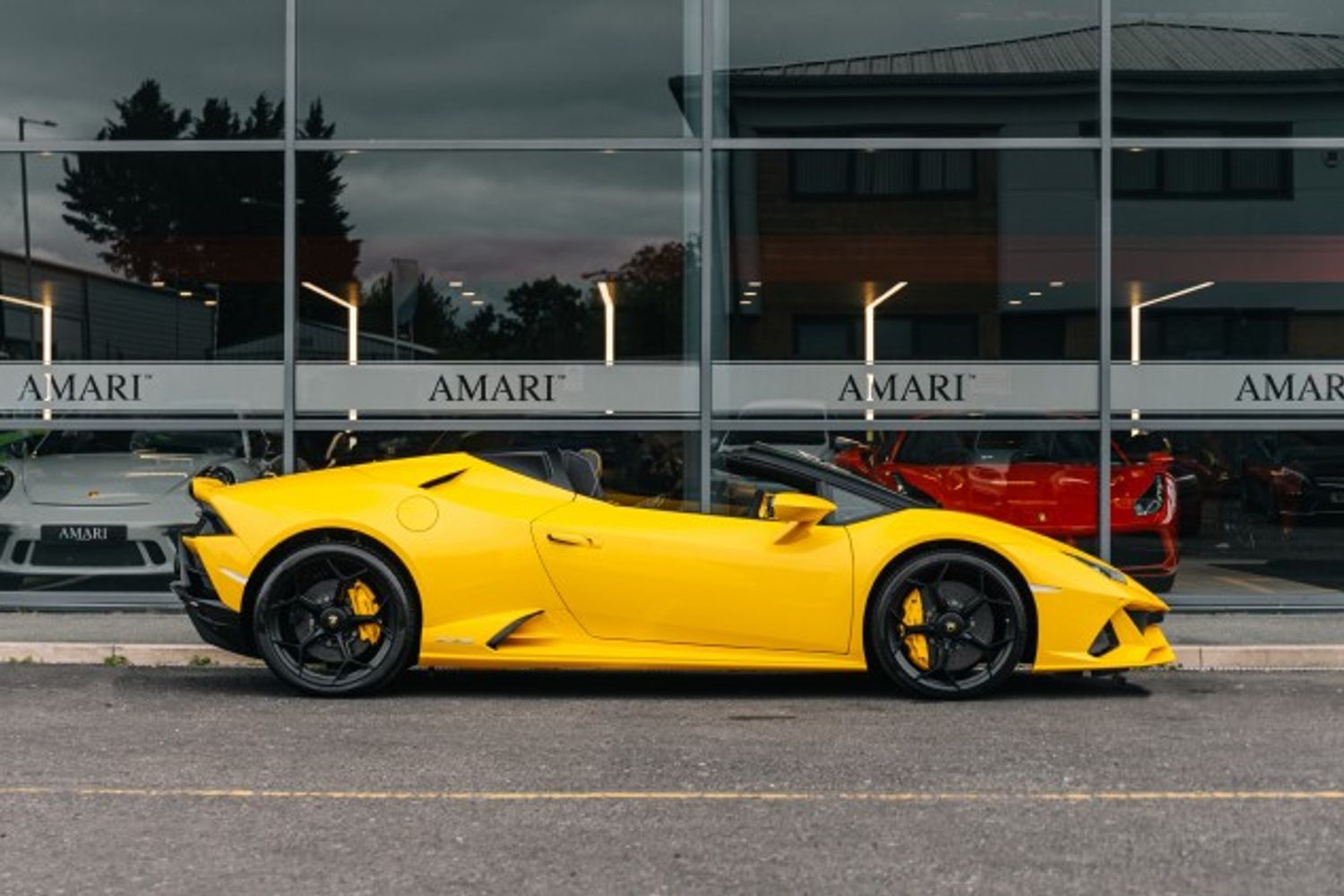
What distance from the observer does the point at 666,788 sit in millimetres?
6203

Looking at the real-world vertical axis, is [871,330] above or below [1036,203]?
below

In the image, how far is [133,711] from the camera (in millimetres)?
7949

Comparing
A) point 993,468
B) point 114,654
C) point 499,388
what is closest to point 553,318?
point 499,388

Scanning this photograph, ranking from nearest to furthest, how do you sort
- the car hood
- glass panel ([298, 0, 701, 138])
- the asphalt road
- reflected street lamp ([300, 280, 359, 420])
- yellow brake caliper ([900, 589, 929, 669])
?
the asphalt road → yellow brake caliper ([900, 589, 929, 669]) → the car hood → reflected street lamp ([300, 280, 359, 420]) → glass panel ([298, 0, 701, 138])

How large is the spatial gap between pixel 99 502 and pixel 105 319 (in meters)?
1.26

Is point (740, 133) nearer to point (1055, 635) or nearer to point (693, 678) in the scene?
point (693, 678)

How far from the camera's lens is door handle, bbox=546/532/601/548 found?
8.12 meters

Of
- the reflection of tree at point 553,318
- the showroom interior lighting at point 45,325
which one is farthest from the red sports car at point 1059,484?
the showroom interior lighting at point 45,325

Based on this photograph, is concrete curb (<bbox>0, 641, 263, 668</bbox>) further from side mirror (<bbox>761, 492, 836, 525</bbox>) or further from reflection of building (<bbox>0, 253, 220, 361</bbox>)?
side mirror (<bbox>761, 492, 836, 525</bbox>)

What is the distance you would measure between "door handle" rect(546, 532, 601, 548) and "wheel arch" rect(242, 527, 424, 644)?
26.9 inches

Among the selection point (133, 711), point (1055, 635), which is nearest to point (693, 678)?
point (1055, 635)

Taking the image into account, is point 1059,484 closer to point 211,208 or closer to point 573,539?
point 573,539

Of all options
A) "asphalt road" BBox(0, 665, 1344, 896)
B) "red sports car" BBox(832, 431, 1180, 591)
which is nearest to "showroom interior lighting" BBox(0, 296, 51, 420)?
"asphalt road" BBox(0, 665, 1344, 896)

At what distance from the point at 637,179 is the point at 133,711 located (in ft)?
18.6
